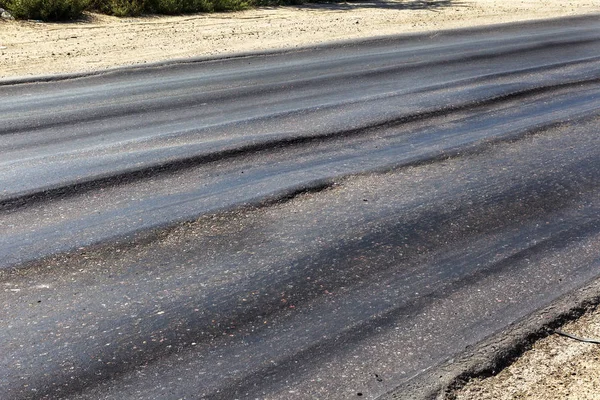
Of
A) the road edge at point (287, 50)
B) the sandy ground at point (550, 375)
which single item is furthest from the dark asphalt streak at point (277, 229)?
the road edge at point (287, 50)

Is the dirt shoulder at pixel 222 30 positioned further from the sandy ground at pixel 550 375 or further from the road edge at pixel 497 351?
the sandy ground at pixel 550 375

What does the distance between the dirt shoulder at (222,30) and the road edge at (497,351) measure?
9.99m

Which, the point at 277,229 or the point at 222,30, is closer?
the point at 277,229

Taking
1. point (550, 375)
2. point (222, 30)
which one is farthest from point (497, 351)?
point (222, 30)

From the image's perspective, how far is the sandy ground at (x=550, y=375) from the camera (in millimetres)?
4613

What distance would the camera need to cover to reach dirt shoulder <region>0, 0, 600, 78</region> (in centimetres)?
1515

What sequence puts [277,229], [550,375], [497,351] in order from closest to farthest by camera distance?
[550,375]
[497,351]
[277,229]

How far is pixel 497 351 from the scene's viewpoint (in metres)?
5.02

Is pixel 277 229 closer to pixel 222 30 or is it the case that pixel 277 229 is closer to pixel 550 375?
pixel 550 375

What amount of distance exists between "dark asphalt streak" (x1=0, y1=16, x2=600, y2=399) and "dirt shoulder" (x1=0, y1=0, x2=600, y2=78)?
2.63m

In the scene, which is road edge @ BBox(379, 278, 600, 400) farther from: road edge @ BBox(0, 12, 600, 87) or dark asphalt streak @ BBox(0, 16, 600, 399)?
road edge @ BBox(0, 12, 600, 87)

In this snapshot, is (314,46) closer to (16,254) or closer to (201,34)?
(201,34)

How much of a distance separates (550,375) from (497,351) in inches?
12.9

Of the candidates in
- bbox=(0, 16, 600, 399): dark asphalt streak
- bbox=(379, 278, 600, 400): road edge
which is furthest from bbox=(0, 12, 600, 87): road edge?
bbox=(379, 278, 600, 400): road edge
